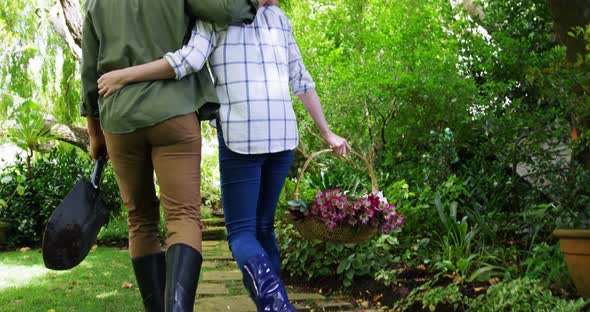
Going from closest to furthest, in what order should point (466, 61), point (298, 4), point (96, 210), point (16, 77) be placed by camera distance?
point (96, 210) < point (466, 61) < point (298, 4) < point (16, 77)

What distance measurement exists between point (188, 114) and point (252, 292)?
638 mm

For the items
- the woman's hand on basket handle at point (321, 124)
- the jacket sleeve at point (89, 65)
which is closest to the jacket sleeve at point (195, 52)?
the jacket sleeve at point (89, 65)

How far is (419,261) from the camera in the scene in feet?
13.1

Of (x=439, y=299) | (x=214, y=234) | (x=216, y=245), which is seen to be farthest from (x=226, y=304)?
(x=214, y=234)

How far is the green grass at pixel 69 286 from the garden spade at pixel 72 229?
126 centimetres

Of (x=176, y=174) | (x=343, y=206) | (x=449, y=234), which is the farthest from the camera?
(x=449, y=234)

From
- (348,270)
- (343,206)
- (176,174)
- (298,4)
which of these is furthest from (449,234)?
(298,4)

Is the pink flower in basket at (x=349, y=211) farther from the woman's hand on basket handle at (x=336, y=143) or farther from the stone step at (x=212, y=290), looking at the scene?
the stone step at (x=212, y=290)

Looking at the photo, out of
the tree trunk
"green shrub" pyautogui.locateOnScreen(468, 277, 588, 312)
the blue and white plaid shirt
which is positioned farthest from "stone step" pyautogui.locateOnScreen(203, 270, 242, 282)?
the tree trunk

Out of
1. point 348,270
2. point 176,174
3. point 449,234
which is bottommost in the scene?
point 348,270

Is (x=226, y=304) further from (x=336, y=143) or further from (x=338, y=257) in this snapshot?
(x=336, y=143)

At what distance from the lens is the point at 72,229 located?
2.30m

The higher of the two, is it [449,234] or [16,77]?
[449,234]

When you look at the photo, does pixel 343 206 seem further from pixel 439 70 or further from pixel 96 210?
pixel 439 70
